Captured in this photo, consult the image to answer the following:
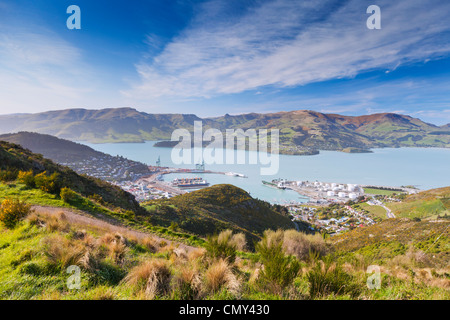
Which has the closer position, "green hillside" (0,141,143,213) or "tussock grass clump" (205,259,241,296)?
"tussock grass clump" (205,259,241,296)

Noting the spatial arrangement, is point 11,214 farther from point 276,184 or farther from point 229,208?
point 276,184

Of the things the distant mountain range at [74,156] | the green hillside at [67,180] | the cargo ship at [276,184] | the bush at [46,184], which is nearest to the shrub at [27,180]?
the bush at [46,184]

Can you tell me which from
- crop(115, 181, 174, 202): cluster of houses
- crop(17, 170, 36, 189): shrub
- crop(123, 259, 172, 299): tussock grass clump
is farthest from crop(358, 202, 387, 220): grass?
crop(17, 170, 36, 189): shrub

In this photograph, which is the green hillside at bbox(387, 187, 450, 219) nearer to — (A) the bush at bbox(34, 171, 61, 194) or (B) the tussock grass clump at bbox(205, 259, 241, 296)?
(B) the tussock grass clump at bbox(205, 259, 241, 296)

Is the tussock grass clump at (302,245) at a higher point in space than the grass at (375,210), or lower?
higher

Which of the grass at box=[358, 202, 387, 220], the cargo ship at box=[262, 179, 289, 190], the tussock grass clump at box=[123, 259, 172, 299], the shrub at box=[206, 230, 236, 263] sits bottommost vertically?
the grass at box=[358, 202, 387, 220]

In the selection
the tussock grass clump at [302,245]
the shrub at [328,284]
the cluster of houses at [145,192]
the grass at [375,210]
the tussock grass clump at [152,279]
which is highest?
the tussock grass clump at [152,279]

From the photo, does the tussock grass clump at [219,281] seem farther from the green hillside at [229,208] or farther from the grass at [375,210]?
the grass at [375,210]
